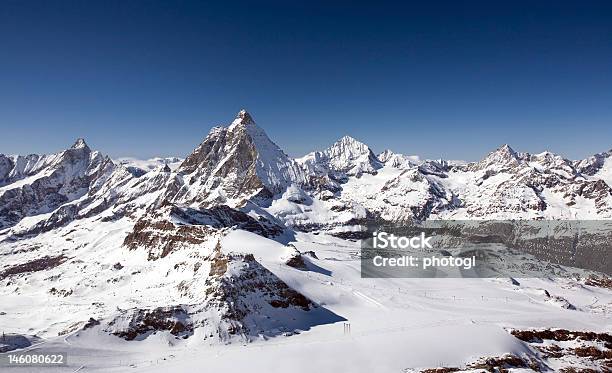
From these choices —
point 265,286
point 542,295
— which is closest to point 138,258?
point 265,286

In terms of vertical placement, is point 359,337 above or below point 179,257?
below

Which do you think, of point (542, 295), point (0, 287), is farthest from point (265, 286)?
point (0, 287)

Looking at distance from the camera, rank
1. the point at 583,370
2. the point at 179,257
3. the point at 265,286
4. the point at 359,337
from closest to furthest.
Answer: the point at 583,370 < the point at 359,337 < the point at 265,286 < the point at 179,257

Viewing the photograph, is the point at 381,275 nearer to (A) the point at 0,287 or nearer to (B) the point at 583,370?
(B) the point at 583,370

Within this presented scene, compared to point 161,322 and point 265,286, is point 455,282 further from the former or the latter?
point 161,322

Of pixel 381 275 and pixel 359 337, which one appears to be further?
pixel 381 275

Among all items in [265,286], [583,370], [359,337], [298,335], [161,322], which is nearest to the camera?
[583,370]

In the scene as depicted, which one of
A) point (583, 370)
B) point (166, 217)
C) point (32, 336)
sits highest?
point (166, 217)
